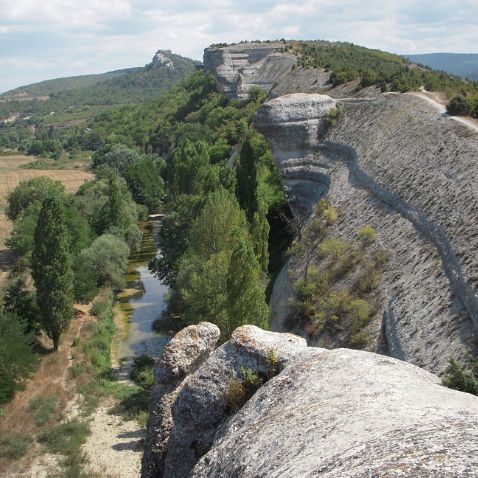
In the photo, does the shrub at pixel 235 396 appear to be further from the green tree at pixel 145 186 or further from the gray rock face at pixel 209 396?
the green tree at pixel 145 186

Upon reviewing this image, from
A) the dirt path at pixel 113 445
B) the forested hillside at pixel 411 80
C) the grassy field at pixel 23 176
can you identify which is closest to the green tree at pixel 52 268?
the dirt path at pixel 113 445

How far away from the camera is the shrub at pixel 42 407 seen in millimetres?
28344

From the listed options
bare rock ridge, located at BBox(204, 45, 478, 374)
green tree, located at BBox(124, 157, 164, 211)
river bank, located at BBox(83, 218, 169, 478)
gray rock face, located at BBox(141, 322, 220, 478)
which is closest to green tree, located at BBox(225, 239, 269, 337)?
bare rock ridge, located at BBox(204, 45, 478, 374)

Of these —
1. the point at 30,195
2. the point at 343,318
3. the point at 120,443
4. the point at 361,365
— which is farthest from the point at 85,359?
the point at 30,195

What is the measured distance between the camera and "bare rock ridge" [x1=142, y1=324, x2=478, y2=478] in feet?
23.9

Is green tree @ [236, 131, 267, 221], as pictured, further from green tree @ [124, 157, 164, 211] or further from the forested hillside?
green tree @ [124, 157, 164, 211]

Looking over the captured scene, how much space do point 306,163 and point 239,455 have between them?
33.9 metres

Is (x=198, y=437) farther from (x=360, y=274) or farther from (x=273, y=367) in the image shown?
(x=360, y=274)

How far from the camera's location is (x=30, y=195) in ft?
212

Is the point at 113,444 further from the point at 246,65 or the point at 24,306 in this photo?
the point at 246,65

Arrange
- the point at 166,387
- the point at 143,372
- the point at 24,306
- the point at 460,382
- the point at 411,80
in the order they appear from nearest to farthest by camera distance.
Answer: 1. the point at 460,382
2. the point at 166,387
3. the point at 143,372
4. the point at 24,306
5. the point at 411,80

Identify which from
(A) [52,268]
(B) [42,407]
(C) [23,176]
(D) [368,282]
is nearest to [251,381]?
(D) [368,282]

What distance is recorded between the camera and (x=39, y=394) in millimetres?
30906

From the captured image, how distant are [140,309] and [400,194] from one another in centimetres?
2441
